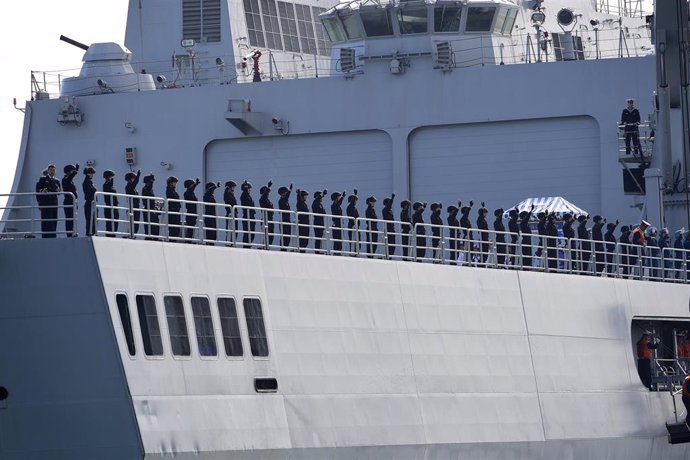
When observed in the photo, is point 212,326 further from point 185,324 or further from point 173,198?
point 173,198

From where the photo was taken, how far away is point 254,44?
4100 centimetres

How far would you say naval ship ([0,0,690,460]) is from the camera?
20031mm

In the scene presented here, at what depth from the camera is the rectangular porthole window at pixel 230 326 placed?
70.6 feet

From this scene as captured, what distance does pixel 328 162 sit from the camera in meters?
36.8

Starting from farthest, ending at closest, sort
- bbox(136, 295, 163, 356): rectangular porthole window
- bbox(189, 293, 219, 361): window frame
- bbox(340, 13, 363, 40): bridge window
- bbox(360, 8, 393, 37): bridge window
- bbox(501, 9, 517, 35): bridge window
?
bbox(501, 9, 517, 35): bridge window
bbox(340, 13, 363, 40): bridge window
bbox(360, 8, 393, 37): bridge window
bbox(189, 293, 219, 361): window frame
bbox(136, 295, 163, 356): rectangular porthole window

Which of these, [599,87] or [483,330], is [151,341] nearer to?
[483,330]

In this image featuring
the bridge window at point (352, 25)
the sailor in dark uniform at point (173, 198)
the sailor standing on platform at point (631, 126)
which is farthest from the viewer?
the bridge window at point (352, 25)

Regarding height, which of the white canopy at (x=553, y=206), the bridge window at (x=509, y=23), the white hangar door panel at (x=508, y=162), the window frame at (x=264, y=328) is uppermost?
the bridge window at (x=509, y=23)

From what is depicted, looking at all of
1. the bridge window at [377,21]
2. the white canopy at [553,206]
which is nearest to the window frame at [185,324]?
the white canopy at [553,206]

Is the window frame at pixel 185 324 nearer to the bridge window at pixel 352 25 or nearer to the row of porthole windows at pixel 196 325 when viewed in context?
the row of porthole windows at pixel 196 325

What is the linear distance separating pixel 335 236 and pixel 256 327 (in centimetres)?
878

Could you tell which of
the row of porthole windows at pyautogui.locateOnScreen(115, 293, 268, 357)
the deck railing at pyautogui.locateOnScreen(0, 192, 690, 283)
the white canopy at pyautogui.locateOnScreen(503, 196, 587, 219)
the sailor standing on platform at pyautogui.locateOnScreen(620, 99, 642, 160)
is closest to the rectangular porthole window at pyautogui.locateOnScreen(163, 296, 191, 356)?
the row of porthole windows at pyautogui.locateOnScreen(115, 293, 268, 357)

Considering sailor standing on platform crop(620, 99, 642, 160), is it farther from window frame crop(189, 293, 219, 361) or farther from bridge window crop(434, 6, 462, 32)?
window frame crop(189, 293, 219, 361)

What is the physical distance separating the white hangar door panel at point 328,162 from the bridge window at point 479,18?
3.30 m
